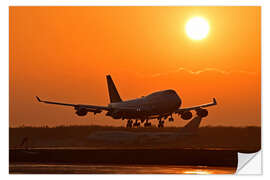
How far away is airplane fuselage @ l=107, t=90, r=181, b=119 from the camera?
14.0 m

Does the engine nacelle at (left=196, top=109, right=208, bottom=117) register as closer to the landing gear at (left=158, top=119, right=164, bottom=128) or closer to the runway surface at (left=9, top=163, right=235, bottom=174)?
the landing gear at (left=158, top=119, right=164, bottom=128)

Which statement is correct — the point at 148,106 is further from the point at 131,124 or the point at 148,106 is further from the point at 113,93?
the point at 113,93

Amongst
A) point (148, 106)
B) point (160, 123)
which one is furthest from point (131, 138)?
point (148, 106)

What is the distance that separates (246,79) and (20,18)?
5.55 metres

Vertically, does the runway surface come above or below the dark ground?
below

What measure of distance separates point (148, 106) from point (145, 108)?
4.2 inches

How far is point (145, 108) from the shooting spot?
47.4ft

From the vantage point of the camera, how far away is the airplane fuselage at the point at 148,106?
1402cm

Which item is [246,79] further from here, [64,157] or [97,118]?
[64,157]

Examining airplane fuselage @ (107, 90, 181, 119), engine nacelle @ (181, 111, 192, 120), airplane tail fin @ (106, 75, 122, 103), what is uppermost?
airplane tail fin @ (106, 75, 122, 103)
